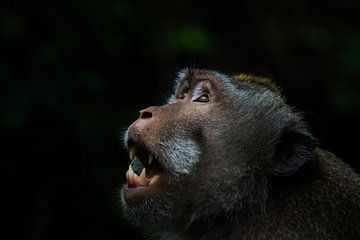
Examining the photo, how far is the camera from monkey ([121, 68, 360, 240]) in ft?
14.2

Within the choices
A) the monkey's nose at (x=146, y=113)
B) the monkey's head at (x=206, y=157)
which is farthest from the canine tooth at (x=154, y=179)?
the monkey's nose at (x=146, y=113)

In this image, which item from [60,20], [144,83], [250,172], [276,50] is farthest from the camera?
[276,50]

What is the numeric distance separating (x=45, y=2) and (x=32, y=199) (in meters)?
1.80

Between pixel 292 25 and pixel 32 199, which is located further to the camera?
pixel 292 25

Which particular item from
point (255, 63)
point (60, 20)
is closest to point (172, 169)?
point (60, 20)

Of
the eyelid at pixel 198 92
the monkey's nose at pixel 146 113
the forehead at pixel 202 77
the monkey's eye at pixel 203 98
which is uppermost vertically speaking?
the forehead at pixel 202 77

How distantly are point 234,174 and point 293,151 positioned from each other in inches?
12.3

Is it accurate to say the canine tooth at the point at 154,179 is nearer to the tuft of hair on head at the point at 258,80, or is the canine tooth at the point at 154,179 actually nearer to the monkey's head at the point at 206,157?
the monkey's head at the point at 206,157

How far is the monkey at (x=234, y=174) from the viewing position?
4328mm

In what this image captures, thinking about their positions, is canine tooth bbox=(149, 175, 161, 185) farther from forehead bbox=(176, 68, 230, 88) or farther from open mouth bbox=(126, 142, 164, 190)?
forehead bbox=(176, 68, 230, 88)

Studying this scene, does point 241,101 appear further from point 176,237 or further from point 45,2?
point 45,2

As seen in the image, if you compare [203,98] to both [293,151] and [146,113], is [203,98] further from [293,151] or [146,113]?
[293,151]

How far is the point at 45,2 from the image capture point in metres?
8.25

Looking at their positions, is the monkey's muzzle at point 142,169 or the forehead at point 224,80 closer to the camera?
the monkey's muzzle at point 142,169
